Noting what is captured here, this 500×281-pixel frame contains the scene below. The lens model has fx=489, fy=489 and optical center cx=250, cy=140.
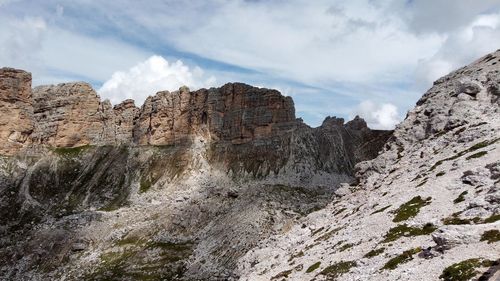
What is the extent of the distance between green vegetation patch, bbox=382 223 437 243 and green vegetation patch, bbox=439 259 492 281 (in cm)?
1158

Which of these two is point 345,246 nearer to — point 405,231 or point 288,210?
point 405,231

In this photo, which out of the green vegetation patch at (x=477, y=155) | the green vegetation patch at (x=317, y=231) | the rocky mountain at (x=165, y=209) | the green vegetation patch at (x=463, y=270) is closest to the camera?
the green vegetation patch at (x=463, y=270)

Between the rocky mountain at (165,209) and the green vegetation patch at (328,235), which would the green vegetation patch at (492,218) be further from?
the rocky mountain at (165,209)

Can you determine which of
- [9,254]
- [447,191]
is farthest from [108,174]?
[447,191]

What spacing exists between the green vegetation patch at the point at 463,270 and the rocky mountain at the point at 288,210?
0.33 ft

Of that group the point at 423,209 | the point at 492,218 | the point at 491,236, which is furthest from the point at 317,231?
the point at 491,236

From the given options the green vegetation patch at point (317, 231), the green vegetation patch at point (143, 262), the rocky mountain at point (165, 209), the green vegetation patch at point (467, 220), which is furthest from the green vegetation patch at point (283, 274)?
the green vegetation patch at point (143, 262)

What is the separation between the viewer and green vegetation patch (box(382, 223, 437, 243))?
46.8 metres

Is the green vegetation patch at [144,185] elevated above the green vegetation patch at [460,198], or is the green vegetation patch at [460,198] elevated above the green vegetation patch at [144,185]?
the green vegetation patch at [460,198]

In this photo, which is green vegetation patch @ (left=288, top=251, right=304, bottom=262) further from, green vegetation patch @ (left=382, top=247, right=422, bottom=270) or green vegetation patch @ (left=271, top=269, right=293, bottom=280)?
green vegetation patch @ (left=382, top=247, right=422, bottom=270)

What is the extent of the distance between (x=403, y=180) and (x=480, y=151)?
1113 cm

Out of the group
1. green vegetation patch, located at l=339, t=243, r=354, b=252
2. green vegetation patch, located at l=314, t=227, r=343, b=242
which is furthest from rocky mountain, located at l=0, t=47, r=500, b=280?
green vegetation patch, located at l=314, t=227, r=343, b=242

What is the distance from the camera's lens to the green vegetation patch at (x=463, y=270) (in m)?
32.7

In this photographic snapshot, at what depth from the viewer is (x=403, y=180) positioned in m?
66.9
